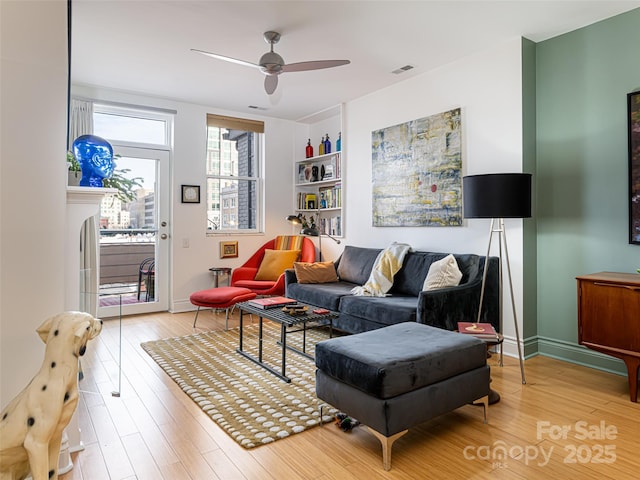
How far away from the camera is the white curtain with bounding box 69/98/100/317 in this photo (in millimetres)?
2396

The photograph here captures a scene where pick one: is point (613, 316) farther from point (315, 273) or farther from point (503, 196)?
point (315, 273)

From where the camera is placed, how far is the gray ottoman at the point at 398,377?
1.89 m

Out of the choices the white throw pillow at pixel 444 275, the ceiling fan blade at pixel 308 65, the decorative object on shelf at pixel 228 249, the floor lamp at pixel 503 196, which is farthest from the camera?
the decorative object on shelf at pixel 228 249

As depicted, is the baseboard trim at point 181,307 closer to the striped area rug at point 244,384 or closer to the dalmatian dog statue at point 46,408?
the striped area rug at point 244,384

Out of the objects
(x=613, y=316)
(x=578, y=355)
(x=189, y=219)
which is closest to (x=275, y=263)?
(x=189, y=219)

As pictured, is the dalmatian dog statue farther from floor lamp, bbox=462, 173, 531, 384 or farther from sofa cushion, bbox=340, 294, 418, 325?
floor lamp, bbox=462, 173, 531, 384

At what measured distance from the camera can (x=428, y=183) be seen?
4219mm

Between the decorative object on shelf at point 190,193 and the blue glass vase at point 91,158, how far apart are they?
300 centimetres

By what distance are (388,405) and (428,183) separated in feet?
9.33

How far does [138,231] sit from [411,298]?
3.58 meters

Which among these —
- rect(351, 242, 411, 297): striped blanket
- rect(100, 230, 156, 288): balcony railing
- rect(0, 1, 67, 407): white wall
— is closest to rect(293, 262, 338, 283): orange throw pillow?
rect(351, 242, 411, 297): striped blanket

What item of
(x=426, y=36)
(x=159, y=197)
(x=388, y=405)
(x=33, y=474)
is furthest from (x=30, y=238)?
(x=159, y=197)

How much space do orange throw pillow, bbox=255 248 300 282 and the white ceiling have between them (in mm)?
2181

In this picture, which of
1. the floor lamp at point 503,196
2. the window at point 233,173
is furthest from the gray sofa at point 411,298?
the window at point 233,173
